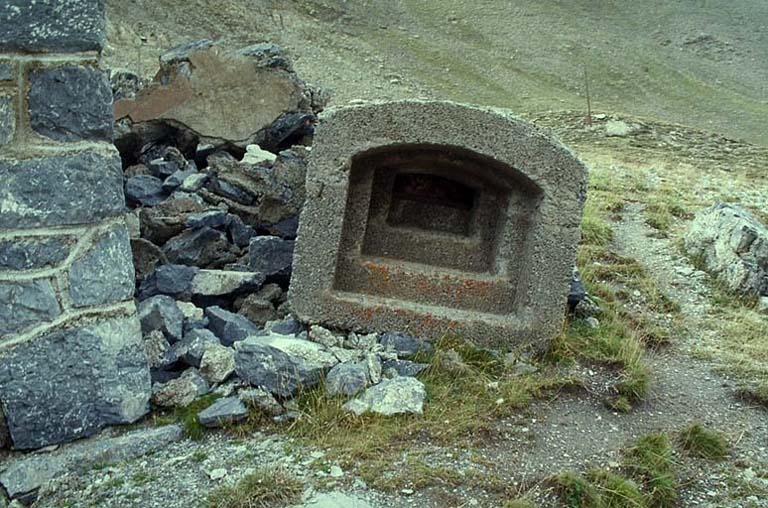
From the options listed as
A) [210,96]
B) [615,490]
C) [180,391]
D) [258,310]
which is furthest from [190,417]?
[210,96]

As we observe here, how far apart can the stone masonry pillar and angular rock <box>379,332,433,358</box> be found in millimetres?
1287

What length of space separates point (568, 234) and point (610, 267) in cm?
173

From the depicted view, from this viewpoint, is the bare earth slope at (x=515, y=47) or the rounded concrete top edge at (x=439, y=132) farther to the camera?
the bare earth slope at (x=515, y=47)

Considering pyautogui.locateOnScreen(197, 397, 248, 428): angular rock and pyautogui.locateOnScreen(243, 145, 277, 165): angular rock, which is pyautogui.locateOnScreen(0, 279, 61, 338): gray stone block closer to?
pyautogui.locateOnScreen(197, 397, 248, 428): angular rock

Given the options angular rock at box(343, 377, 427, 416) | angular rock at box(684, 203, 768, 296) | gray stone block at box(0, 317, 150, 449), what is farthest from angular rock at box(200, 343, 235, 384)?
angular rock at box(684, 203, 768, 296)

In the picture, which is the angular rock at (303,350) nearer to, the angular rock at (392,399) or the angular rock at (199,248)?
the angular rock at (392,399)

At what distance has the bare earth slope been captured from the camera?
1978 centimetres

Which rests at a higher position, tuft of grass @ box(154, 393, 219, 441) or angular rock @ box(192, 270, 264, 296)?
angular rock @ box(192, 270, 264, 296)

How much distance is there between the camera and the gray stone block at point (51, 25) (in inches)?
125

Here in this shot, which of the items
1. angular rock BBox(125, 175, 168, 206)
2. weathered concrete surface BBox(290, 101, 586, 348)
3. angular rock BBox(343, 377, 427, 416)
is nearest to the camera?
angular rock BBox(343, 377, 427, 416)

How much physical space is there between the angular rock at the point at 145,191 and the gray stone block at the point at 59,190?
1.95 metres

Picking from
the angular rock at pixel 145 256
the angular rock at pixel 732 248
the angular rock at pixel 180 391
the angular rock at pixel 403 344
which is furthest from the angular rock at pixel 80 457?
the angular rock at pixel 732 248

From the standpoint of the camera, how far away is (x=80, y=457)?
11.3 feet

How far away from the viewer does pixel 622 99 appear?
2178 cm
